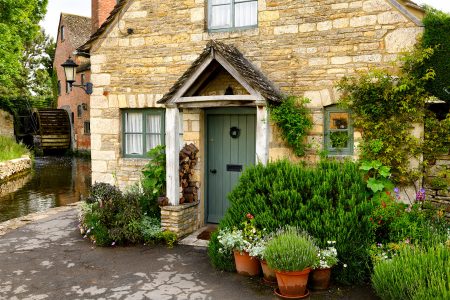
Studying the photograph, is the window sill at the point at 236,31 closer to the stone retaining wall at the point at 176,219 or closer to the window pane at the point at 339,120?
the window pane at the point at 339,120

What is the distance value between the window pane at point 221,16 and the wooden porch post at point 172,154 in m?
2.08

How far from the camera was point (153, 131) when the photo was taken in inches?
348

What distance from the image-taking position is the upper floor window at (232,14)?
7828 mm

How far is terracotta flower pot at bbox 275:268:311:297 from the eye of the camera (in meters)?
4.94

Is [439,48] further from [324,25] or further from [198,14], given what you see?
[198,14]

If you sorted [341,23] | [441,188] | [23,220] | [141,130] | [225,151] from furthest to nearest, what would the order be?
[23,220] < [141,130] < [225,151] < [341,23] < [441,188]

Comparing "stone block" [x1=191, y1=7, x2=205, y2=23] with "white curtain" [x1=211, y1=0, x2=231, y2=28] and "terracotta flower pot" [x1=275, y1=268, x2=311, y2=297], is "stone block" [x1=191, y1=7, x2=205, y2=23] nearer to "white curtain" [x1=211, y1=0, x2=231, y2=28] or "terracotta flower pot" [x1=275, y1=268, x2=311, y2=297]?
"white curtain" [x1=211, y1=0, x2=231, y2=28]

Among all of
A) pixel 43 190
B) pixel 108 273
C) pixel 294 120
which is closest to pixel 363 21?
pixel 294 120

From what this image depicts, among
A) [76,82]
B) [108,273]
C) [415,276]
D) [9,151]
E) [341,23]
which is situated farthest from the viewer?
[76,82]

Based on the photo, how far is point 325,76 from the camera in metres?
7.27

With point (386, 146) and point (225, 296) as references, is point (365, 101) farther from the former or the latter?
point (225, 296)

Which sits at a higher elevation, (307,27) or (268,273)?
(307,27)

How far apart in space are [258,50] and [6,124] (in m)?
24.9

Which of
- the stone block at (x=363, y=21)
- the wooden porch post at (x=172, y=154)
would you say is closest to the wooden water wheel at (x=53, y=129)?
the wooden porch post at (x=172, y=154)
